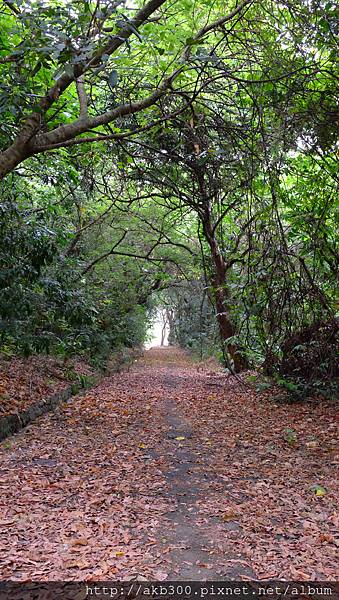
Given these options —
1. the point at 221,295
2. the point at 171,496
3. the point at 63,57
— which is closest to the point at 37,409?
the point at 171,496

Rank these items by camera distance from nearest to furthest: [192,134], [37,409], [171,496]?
1. [171,496]
2. [192,134]
3. [37,409]

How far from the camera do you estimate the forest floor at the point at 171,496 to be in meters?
2.64

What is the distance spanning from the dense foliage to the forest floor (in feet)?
5.10

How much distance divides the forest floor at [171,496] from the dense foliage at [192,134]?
5.10ft

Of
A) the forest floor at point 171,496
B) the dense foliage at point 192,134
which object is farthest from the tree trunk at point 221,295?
the forest floor at point 171,496

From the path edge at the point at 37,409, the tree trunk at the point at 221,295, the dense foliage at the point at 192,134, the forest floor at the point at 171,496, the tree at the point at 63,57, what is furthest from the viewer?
the tree trunk at the point at 221,295

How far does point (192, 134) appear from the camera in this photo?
5.96 meters

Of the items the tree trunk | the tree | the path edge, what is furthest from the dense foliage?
the path edge

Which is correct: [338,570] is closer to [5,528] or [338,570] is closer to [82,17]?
[5,528]

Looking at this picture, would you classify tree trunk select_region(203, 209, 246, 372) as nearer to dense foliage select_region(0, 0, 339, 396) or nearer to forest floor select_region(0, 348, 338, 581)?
dense foliage select_region(0, 0, 339, 396)

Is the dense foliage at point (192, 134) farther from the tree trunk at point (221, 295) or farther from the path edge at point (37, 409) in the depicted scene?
the path edge at point (37, 409)

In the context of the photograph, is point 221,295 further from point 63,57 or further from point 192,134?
point 63,57

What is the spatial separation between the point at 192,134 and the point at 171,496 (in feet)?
15.0

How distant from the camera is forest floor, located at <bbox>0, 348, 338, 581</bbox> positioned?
2641mm
